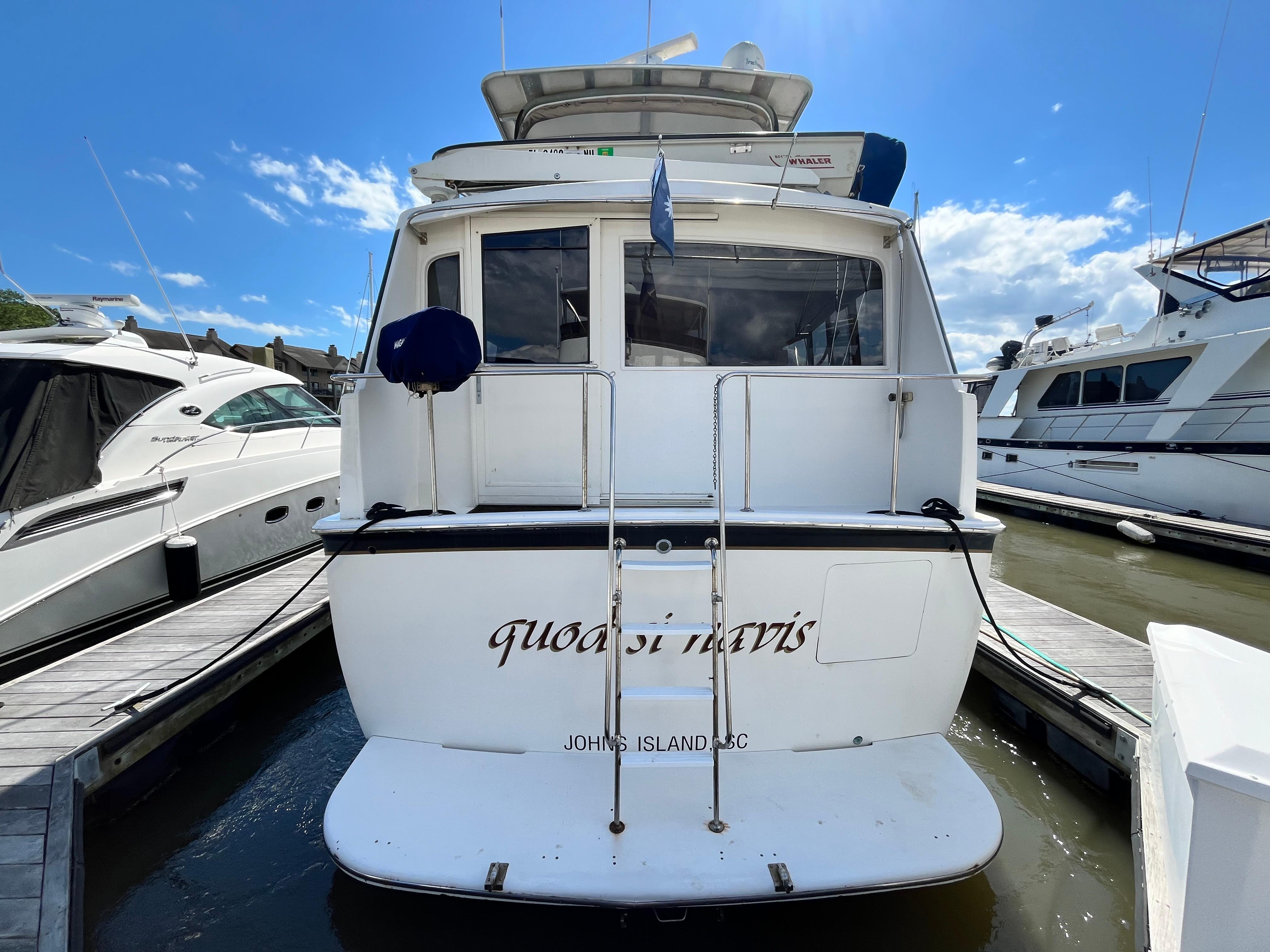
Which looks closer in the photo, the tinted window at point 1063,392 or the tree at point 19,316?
the tinted window at point 1063,392

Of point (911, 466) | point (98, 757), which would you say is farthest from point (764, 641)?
point (98, 757)

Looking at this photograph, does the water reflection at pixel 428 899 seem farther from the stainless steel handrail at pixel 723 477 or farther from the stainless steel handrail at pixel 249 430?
the stainless steel handrail at pixel 249 430

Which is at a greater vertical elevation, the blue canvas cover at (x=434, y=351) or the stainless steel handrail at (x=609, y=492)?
the blue canvas cover at (x=434, y=351)

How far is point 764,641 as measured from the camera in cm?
258

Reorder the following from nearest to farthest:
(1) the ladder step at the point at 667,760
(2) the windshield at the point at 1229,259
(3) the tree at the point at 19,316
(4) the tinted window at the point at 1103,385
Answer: (1) the ladder step at the point at 667,760, (2) the windshield at the point at 1229,259, (4) the tinted window at the point at 1103,385, (3) the tree at the point at 19,316

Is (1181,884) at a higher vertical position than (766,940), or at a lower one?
higher

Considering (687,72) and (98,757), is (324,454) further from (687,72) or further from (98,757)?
(687,72)

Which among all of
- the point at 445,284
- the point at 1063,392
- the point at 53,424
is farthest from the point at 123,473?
the point at 1063,392

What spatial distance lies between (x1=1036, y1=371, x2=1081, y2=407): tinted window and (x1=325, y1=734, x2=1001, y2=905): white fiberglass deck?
1439cm

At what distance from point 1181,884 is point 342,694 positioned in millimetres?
4851

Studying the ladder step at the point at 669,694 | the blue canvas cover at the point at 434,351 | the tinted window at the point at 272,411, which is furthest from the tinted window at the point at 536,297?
the tinted window at the point at 272,411

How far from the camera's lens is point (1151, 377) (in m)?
12.0

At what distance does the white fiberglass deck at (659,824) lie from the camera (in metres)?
2.09

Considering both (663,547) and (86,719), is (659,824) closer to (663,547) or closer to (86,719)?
(663,547)
